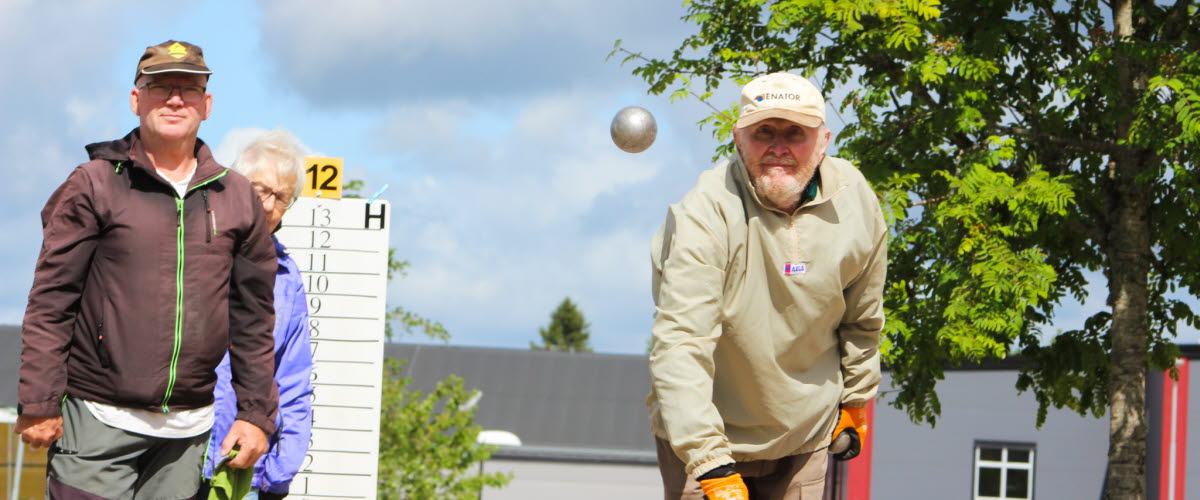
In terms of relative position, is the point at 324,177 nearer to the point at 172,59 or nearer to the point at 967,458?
the point at 172,59

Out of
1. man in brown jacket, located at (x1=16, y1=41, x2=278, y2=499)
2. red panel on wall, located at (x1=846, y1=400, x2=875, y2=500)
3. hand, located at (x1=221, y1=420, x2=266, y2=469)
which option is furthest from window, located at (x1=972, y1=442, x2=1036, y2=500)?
man in brown jacket, located at (x1=16, y1=41, x2=278, y2=499)

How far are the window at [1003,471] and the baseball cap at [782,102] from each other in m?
26.3

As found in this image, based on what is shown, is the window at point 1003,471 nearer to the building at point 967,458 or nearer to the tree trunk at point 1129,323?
the building at point 967,458

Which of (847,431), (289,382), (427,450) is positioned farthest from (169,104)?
(427,450)

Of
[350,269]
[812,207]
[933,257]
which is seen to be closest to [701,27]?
[933,257]

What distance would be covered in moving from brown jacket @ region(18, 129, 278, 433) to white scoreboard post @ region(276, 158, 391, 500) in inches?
194

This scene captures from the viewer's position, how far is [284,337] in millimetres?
4414

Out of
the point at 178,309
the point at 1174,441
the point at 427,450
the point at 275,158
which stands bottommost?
the point at 427,450

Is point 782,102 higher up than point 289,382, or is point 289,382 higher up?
point 782,102

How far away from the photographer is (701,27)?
1405cm

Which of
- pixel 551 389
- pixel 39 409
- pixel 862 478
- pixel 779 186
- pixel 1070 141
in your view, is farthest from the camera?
pixel 551 389

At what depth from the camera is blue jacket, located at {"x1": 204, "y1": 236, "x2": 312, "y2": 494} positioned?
443 centimetres

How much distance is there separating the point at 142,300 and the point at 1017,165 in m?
11.1

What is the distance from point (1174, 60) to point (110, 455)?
33.8 ft
